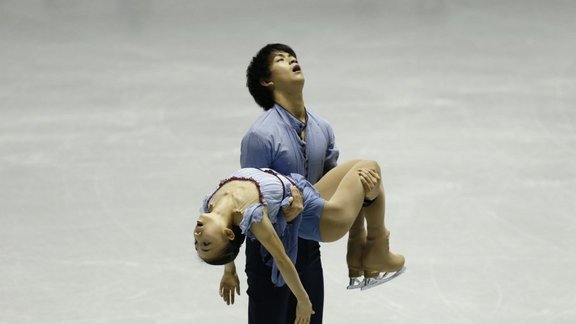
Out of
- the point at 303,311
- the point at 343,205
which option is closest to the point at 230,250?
the point at 303,311

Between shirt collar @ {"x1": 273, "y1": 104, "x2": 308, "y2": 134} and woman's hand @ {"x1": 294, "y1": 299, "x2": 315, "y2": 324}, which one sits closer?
woman's hand @ {"x1": 294, "y1": 299, "x2": 315, "y2": 324}

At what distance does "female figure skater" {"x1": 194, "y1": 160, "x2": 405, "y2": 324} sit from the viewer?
4.95m

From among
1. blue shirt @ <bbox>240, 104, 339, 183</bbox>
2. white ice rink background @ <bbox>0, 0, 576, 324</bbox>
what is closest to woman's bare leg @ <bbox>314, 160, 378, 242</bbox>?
blue shirt @ <bbox>240, 104, 339, 183</bbox>

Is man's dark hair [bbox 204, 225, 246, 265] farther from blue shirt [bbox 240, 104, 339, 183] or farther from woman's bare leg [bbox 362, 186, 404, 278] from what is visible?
woman's bare leg [bbox 362, 186, 404, 278]

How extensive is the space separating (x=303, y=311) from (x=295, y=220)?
0.37 m

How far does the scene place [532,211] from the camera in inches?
328

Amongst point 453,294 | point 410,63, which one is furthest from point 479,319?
point 410,63

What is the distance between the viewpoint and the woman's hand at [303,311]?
5184 millimetres

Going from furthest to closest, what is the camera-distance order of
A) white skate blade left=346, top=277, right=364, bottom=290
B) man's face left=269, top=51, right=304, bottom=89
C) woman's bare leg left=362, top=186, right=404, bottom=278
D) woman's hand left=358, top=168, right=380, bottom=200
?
white skate blade left=346, top=277, right=364, bottom=290 → woman's bare leg left=362, top=186, right=404, bottom=278 → man's face left=269, top=51, right=304, bottom=89 → woman's hand left=358, top=168, right=380, bottom=200

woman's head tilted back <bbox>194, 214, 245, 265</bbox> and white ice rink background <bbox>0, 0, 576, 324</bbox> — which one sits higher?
woman's head tilted back <bbox>194, 214, 245, 265</bbox>

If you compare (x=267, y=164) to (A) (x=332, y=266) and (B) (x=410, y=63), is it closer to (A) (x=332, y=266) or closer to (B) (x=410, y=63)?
(A) (x=332, y=266)

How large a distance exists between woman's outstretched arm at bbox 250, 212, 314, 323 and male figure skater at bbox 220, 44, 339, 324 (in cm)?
30

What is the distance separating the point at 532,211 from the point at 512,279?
3.18ft

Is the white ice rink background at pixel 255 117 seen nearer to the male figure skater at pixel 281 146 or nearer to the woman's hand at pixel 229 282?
the woman's hand at pixel 229 282
